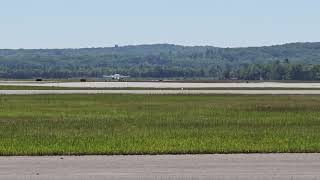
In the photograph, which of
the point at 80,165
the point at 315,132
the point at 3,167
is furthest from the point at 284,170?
the point at 315,132

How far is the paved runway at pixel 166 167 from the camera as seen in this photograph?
16.8 meters

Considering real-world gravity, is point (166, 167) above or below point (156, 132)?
above

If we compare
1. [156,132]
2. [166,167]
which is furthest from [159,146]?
[156,132]

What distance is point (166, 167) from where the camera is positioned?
18.2m

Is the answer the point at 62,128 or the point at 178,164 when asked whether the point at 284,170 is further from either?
the point at 62,128

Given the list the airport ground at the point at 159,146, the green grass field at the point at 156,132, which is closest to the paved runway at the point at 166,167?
the airport ground at the point at 159,146

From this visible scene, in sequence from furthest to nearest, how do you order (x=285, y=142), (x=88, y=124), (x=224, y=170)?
(x=88, y=124) → (x=285, y=142) → (x=224, y=170)

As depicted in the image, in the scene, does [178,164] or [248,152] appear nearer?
[178,164]

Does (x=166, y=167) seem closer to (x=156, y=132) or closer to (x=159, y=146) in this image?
(x=159, y=146)

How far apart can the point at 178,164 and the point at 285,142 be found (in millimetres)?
6993

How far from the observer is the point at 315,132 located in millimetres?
29734

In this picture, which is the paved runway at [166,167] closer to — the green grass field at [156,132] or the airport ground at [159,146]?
the airport ground at [159,146]

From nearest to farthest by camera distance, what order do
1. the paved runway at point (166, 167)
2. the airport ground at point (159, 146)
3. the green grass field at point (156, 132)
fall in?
the paved runway at point (166, 167) < the airport ground at point (159, 146) < the green grass field at point (156, 132)

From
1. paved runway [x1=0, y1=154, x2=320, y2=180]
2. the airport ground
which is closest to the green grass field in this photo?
the airport ground
